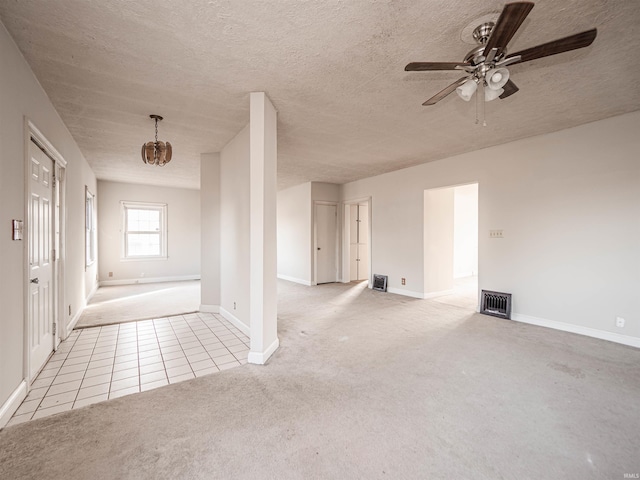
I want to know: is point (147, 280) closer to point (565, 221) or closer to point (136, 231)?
point (136, 231)

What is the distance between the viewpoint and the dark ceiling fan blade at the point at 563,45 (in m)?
1.56

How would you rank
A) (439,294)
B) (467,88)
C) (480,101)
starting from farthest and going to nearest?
(439,294) → (480,101) → (467,88)

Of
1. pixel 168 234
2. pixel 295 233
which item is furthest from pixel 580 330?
pixel 168 234

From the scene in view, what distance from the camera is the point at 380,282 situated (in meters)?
6.20

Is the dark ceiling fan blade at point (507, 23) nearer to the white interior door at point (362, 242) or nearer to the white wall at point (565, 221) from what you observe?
the white wall at point (565, 221)

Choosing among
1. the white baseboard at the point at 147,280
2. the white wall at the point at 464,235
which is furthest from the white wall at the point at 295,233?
the white wall at the point at 464,235

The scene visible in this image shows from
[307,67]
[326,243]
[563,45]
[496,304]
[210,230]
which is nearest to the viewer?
[563,45]

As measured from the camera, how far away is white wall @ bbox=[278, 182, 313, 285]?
697 centimetres

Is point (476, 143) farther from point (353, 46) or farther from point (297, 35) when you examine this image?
point (297, 35)

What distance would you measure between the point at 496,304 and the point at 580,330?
95 centimetres

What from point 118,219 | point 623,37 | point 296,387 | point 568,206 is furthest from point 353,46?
point 118,219

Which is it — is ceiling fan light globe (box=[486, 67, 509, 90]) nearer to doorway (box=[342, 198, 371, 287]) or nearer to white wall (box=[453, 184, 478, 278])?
doorway (box=[342, 198, 371, 287])

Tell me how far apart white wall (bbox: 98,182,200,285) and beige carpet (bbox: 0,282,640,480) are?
6005 millimetres

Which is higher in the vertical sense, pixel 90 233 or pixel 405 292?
pixel 90 233
